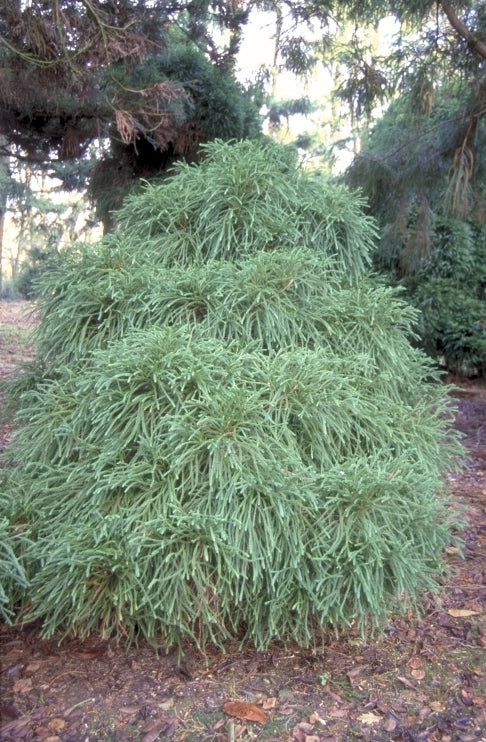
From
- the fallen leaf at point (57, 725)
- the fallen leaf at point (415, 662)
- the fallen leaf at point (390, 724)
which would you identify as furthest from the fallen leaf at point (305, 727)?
the fallen leaf at point (57, 725)

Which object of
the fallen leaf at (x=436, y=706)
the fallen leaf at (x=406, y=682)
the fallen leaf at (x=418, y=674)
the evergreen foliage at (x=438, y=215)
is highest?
the evergreen foliage at (x=438, y=215)

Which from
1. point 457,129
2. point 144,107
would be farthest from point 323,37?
point 144,107

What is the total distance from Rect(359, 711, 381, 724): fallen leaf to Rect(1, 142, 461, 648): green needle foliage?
0.29m

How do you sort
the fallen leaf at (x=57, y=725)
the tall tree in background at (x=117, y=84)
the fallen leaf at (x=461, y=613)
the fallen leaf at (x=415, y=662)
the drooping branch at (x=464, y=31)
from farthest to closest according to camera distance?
the drooping branch at (x=464, y=31), the tall tree in background at (x=117, y=84), the fallen leaf at (x=461, y=613), the fallen leaf at (x=415, y=662), the fallen leaf at (x=57, y=725)

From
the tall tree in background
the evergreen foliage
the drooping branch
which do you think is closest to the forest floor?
the evergreen foliage

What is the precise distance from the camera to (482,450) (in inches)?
222

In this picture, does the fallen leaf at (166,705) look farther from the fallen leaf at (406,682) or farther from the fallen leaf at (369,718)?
the fallen leaf at (406,682)

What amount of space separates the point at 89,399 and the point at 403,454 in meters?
1.23

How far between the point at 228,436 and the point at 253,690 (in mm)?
915

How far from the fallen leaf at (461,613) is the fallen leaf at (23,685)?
1799mm

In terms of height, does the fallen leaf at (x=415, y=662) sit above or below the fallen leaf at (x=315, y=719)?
above

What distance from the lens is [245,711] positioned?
7.32 feet

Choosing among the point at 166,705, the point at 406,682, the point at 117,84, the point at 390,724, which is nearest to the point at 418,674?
the point at 406,682

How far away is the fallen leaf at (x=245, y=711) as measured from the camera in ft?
7.23
